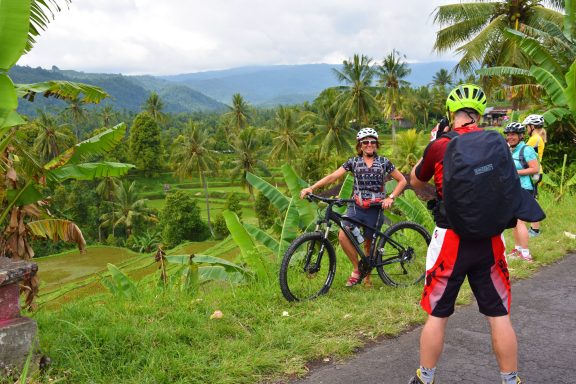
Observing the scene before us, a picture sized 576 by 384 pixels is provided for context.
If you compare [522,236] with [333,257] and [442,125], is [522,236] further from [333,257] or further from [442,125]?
[442,125]

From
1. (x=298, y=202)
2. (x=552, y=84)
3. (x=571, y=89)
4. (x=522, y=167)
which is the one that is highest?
(x=552, y=84)

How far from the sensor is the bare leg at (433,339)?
9.42ft

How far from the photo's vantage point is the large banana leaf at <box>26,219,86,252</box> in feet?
16.3

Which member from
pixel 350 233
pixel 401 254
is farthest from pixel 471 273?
pixel 401 254

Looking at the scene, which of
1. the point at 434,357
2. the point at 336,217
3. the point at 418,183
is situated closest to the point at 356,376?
the point at 434,357

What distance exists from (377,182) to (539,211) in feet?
8.09

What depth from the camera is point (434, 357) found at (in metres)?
2.90

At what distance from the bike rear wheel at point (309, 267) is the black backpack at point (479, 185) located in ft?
7.40

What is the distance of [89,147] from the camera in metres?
4.97

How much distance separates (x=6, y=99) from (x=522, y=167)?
5.84 m

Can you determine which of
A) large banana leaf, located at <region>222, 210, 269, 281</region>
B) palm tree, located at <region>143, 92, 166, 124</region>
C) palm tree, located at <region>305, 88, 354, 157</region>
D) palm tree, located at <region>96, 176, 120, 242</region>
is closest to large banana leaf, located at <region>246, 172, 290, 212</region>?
large banana leaf, located at <region>222, 210, 269, 281</region>

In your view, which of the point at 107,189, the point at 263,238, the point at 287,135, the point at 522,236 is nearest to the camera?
the point at 522,236

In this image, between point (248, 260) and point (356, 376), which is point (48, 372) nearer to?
point (356, 376)

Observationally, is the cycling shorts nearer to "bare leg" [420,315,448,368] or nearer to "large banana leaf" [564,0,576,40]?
"bare leg" [420,315,448,368]
